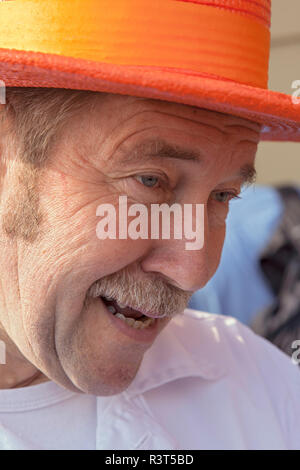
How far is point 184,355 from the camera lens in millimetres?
1545

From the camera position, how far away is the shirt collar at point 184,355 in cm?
147

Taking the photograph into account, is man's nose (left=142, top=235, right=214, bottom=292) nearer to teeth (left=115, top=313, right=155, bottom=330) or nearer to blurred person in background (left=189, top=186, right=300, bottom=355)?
teeth (left=115, top=313, right=155, bottom=330)

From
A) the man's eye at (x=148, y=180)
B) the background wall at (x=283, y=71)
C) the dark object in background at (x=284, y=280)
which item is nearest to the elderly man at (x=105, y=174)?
the man's eye at (x=148, y=180)

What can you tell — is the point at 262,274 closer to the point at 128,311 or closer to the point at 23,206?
the point at 128,311

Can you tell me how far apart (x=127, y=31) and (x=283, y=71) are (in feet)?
7.93

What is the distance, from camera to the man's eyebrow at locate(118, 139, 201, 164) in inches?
42.4

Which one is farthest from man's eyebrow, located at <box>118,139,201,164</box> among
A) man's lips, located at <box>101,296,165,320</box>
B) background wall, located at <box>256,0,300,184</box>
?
background wall, located at <box>256,0,300,184</box>

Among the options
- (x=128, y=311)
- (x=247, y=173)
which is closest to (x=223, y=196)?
(x=247, y=173)

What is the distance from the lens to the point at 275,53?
3.26 m

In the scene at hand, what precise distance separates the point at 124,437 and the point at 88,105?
2.48 ft

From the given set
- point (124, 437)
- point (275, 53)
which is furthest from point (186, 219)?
point (275, 53)

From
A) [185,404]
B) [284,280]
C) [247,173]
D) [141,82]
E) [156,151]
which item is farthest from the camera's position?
[284,280]

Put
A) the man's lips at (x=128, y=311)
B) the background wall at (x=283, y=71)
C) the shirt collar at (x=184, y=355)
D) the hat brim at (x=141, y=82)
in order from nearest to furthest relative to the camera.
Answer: the hat brim at (x=141, y=82), the man's lips at (x=128, y=311), the shirt collar at (x=184, y=355), the background wall at (x=283, y=71)

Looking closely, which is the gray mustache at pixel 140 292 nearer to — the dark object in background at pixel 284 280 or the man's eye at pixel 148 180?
the man's eye at pixel 148 180
